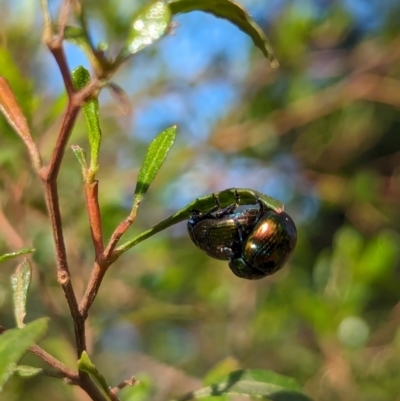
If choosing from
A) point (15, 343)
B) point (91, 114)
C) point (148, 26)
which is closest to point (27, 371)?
point (15, 343)

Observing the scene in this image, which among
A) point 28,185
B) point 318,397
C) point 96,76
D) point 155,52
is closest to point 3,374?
point 96,76

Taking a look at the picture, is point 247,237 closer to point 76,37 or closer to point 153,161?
point 153,161

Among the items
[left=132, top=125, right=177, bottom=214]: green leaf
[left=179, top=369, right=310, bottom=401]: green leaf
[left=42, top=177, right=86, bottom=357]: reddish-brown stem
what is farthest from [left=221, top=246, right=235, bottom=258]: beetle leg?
[left=42, top=177, right=86, bottom=357]: reddish-brown stem

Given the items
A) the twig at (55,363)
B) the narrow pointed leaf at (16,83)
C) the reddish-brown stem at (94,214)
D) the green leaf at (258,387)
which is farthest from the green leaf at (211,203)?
the narrow pointed leaf at (16,83)

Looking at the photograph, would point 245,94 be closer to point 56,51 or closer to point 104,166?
point 104,166

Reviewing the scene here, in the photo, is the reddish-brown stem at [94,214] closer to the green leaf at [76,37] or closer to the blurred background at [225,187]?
the green leaf at [76,37]

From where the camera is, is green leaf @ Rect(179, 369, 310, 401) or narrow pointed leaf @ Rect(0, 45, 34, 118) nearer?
green leaf @ Rect(179, 369, 310, 401)

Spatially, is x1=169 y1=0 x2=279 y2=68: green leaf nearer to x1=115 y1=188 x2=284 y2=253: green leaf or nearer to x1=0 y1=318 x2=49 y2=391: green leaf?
x1=115 y1=188 x2=284 y2=253: green leaf
